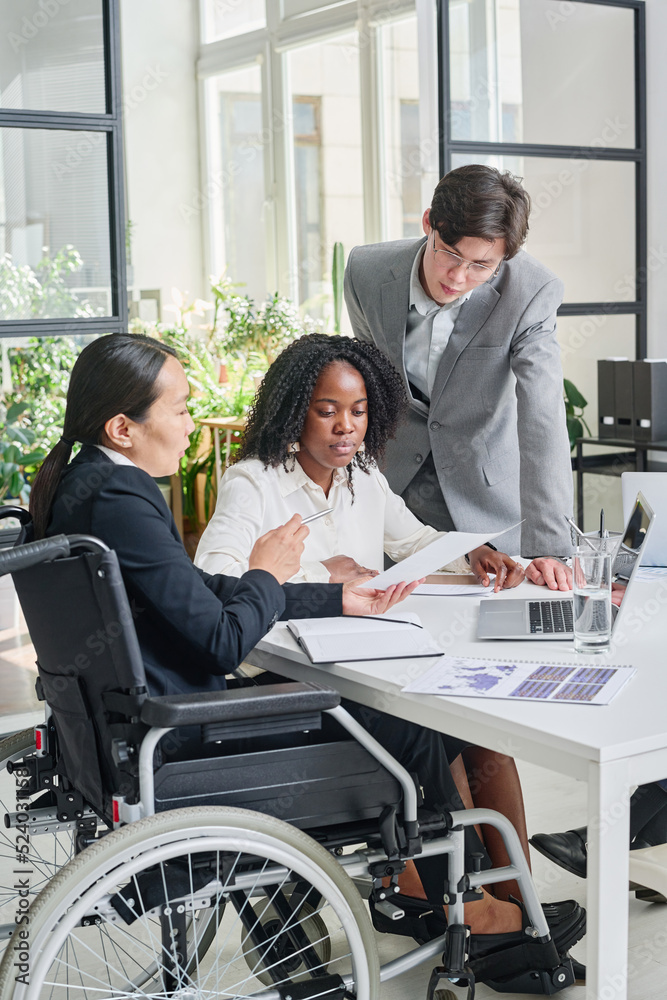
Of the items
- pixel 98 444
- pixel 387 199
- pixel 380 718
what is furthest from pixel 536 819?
pixel 387 199

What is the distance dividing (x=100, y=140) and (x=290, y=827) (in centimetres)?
249

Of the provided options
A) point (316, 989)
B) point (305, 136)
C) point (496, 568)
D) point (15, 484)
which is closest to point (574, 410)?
point (15, 484)

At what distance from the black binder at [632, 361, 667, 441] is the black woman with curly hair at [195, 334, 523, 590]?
2261 mm

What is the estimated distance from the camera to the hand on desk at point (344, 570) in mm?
2055

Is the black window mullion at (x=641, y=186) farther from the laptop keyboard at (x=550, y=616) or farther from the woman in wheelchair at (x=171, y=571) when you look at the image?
the woman in wheelchair at (x=171, y=571)

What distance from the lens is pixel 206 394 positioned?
6.21 metres

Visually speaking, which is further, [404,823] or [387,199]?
[387,199]

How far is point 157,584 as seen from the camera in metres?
1.48

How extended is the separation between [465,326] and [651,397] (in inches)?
79.7

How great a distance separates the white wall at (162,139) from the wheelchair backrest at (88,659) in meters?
6.21

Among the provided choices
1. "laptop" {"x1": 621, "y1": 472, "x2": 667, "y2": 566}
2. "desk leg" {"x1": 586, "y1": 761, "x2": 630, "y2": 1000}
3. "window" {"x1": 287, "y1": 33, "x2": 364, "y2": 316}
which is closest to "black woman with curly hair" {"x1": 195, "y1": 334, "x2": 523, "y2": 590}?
"laptop" {"x1": 621, "y1": 472, "x2": 667, "y2": 566}

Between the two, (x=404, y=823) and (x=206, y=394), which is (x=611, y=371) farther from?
(x=404, y=823)

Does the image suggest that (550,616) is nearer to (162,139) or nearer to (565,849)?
(565,849)

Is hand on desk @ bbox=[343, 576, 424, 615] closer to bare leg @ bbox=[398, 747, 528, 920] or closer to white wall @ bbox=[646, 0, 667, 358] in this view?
bare leg @ bbox=[398, 747, 528, 920]
